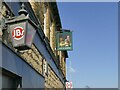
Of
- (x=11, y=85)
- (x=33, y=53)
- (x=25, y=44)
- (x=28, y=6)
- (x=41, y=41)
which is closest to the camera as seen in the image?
(x=25, y=44)

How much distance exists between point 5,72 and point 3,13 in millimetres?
1079

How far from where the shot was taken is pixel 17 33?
6.49 m

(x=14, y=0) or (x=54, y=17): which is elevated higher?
(x=54, y=17)

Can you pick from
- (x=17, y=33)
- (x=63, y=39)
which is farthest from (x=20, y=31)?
(x=63, y=39)

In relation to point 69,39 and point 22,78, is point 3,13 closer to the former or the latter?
point 22,78

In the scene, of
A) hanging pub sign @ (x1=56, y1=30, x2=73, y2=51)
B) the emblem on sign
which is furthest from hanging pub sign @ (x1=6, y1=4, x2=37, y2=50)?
hanging pub sign @ (x1=56, y1=30, x2=73, y2=51)

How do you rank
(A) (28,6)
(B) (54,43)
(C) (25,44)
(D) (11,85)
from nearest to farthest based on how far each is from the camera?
1. (C) (25,44)
2. (D) (11,85)
3. (A) (28,6)
4. (B) (54,43)

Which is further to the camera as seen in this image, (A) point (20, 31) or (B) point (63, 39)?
(B) point (63, 39)

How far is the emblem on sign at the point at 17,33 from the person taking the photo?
21.1 ft

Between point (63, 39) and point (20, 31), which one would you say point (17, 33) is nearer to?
point (20, 31)

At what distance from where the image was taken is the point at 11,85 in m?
7.16

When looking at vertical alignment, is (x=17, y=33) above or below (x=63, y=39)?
below

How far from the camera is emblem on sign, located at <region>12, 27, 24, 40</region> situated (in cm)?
644

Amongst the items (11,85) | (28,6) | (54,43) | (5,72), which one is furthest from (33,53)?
(54,43)
